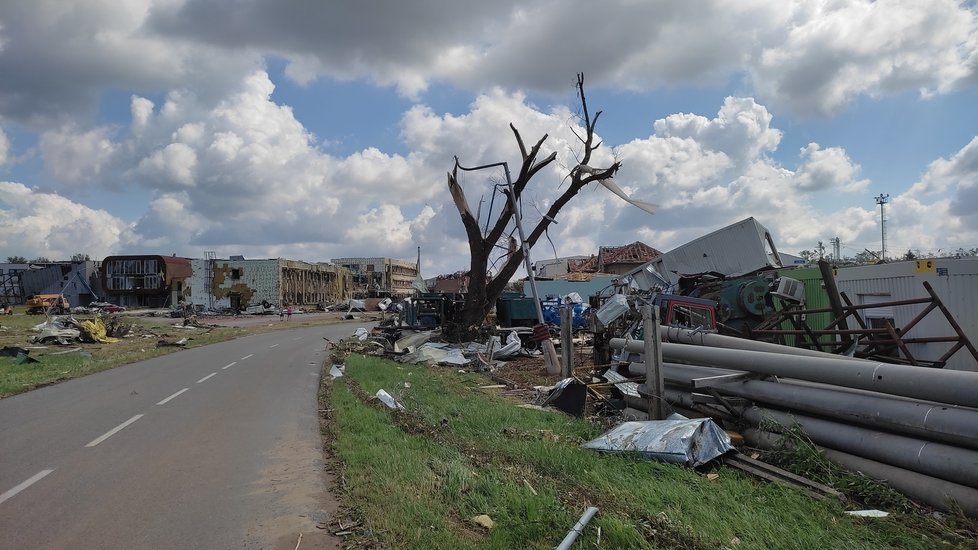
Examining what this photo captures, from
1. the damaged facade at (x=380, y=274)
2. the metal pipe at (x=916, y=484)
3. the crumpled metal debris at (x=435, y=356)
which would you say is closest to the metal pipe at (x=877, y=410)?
the metal pipe at (x=916, y=484)

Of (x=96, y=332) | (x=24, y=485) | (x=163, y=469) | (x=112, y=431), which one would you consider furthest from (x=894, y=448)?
(x=96, y=332)

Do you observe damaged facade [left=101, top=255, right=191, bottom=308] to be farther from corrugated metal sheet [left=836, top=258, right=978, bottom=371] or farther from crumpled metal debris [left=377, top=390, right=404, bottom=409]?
corrugated metal sheet [left=836, top=258, right=978, bottom=371]

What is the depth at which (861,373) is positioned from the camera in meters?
6.27

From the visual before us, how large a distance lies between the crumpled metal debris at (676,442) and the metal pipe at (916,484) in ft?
3.61

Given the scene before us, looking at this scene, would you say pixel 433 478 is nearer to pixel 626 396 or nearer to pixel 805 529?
pixel 805 529

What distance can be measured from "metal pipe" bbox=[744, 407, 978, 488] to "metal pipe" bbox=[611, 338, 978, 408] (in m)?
0.45

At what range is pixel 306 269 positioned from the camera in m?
90.6

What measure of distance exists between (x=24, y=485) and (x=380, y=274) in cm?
11027

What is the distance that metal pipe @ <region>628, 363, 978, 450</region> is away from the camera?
17.9 feet

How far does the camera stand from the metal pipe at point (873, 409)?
5.47 meters

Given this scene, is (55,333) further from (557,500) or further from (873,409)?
(873,409)

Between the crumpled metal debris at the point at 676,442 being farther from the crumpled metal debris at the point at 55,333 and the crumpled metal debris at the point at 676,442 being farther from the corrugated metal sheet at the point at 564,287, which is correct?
the corrugated metal sheet at the point at 564,287

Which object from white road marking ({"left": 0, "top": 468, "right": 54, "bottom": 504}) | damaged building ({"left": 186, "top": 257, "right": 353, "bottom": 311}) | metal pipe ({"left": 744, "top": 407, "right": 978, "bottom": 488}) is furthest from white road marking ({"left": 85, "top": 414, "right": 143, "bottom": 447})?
damaged building ({"left": 186, "top": 257, "right": 353, "bottom": 311})

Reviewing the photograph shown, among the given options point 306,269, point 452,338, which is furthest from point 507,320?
point 306,269
